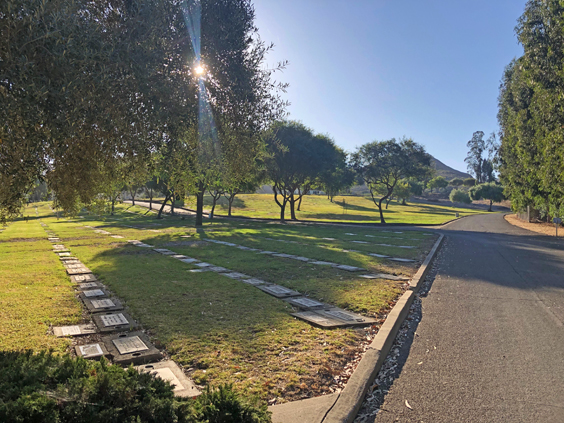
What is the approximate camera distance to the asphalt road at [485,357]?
366cm

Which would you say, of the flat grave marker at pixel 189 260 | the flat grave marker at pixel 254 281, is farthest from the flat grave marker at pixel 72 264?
the flat grave marker at pixel 254 281

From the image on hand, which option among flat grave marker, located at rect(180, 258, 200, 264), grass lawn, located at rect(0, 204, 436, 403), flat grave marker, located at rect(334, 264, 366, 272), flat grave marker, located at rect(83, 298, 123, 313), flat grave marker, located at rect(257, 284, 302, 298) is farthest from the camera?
flat grave marker, located at rect(180, 258, 200, 264)

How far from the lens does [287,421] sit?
129 inches

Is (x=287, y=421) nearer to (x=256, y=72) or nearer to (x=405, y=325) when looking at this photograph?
(x=405, y=325)

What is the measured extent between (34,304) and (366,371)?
5.81 metres

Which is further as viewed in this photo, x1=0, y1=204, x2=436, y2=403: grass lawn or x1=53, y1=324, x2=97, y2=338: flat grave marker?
x1=53, y1=324, x2=97, y2=338: flat grave marker

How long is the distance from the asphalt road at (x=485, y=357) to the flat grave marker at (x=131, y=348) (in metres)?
2.68

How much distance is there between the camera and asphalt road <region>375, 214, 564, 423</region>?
3.66m

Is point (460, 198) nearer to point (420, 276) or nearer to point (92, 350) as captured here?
point (420, 276)

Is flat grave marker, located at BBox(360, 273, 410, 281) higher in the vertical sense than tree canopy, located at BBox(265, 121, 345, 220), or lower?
lower

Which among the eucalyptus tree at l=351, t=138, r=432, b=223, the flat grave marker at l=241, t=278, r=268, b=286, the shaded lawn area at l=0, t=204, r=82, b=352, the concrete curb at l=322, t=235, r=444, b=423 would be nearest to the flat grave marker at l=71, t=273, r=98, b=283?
the shaded lawn area at l=0, t=204, r=82, b=352

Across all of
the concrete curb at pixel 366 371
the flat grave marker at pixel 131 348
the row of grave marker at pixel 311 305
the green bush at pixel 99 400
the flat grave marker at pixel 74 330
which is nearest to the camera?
the green bush at pixel 99 400

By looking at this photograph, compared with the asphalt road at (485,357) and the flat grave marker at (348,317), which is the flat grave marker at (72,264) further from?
the asphalt road at (485,357)

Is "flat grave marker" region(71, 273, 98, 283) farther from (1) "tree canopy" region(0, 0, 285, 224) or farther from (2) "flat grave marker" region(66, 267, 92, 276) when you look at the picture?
(1) "tree canopy" region(0, 0, 285, 224)
